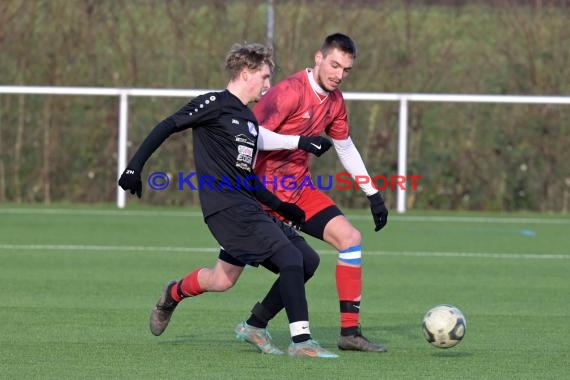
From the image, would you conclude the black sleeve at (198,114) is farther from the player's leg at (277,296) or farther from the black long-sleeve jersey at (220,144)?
the player's leg at (277,296)

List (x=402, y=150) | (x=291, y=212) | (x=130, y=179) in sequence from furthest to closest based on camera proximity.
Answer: (x=402, y=150) → (x=291, y=212) → (x=130, y=179)

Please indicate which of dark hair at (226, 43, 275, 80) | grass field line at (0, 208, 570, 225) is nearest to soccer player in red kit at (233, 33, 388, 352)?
dark hair at (226, 43, 275, 80)

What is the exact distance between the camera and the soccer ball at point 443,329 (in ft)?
24.4

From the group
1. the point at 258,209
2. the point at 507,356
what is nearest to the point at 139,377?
the point at 258,209

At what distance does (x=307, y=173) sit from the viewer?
27.0 ft

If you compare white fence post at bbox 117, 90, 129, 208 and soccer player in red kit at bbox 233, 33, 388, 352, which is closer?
soccer player in red kit at bbox 233, 33, 388, 352

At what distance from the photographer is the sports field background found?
7098 mm

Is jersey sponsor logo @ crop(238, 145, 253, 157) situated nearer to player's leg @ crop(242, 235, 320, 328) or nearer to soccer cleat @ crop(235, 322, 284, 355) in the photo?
player's leg @ crop(242, 235, 320, 328)

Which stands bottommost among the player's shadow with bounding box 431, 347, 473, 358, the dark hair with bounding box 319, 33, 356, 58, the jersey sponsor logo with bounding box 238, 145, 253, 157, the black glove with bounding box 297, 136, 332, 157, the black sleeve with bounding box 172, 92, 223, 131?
the player's shadow with bounding box 431, 347, 473, 358

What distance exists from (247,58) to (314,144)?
24.1 inches

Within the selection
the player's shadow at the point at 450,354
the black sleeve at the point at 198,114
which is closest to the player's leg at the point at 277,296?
the player's shadow at the point at 450,354

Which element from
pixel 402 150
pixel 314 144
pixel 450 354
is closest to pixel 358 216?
pixel 402 150

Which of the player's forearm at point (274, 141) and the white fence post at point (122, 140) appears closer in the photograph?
the player's forearm at point (274, 141)

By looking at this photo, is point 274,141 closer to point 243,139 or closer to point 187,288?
point 243,139
